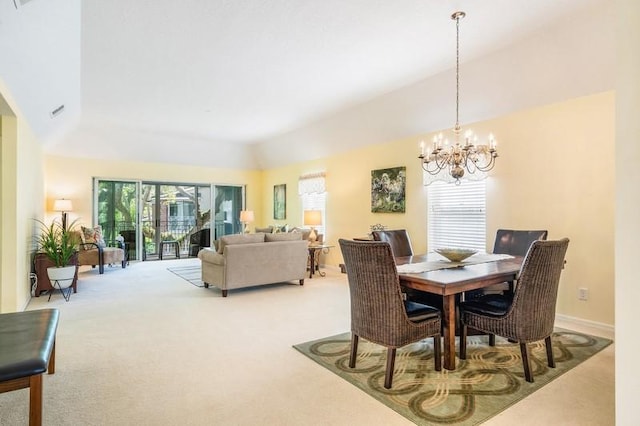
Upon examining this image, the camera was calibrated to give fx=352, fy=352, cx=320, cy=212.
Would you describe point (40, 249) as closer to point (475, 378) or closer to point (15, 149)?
point (15, 149)

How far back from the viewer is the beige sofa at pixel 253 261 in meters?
4.89

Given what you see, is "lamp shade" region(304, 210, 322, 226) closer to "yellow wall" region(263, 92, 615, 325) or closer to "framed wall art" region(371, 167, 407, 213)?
"framed wall art" region(371, 167, 407, 213)

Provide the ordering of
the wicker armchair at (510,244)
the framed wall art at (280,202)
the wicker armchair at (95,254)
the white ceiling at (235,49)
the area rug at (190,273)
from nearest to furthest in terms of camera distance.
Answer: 1. the white ceiling at (235,49)
2. the wicker armchair at (510,244)
3. the area rug at (190,273)
4. the wicker armchair at (95,254)
5. the framed wall art at (280,202)

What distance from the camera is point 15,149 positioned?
3.77 m

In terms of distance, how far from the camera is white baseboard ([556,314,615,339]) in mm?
3393

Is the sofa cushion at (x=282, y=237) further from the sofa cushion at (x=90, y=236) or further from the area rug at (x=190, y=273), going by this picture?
the sofa cushion at (x=90, y=236)

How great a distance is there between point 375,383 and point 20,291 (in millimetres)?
4115

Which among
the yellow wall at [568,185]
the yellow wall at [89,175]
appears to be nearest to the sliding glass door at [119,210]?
the yellow wall at [89,175]

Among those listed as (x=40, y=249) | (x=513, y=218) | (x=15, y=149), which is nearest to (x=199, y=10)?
(x=15, y=149)

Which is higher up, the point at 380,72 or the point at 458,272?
the point at 380,72

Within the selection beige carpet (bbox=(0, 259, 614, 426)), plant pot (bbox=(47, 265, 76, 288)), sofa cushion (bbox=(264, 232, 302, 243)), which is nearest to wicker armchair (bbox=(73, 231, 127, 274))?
plant pot (bbox=(47, 265, 76, 288))

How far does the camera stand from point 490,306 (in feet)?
8.64

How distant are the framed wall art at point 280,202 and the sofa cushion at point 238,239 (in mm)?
3641

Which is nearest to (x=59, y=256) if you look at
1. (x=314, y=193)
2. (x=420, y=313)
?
(x=314, y=193)
